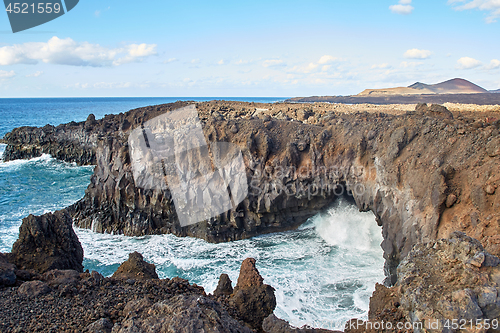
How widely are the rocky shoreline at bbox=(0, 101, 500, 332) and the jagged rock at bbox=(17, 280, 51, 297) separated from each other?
277 centimetres

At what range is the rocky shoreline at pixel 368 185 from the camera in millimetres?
10133

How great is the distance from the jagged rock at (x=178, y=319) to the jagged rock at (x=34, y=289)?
354 cm

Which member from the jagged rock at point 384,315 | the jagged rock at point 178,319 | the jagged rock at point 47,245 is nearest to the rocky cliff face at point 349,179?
the jagged rock at point 384,315

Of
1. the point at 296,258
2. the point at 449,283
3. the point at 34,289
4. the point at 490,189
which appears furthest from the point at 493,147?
the point at 34,289

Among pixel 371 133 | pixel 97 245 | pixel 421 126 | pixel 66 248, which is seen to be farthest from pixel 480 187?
pixel 97 245

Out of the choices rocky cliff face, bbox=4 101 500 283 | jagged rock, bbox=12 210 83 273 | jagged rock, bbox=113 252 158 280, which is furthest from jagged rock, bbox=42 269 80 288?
rocky cliff face, bbox=4 101 500 283

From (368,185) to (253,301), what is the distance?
9.58 m

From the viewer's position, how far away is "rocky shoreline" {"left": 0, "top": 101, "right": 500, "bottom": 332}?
10.1 metres

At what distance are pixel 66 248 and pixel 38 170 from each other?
3166cm

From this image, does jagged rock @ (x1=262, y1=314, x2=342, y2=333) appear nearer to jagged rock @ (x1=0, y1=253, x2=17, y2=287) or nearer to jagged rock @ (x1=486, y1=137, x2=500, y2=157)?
jagged rock @ (x1=0, y1=253, x2=17, y2=287)

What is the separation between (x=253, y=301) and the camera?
9.08m

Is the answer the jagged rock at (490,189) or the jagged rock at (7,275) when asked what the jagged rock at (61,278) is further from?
the jagged rock at (490,189)

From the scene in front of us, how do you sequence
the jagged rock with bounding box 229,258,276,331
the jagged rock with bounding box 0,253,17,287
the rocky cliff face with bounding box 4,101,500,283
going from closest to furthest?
the jagged rock with bounding box 0,253,17,287 < the jagged rock with bounding box 229,258,276,331 < the rocky cliff face with bounding box 4,101,500,283

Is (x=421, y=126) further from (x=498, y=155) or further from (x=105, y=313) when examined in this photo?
(x=105, y=313)
